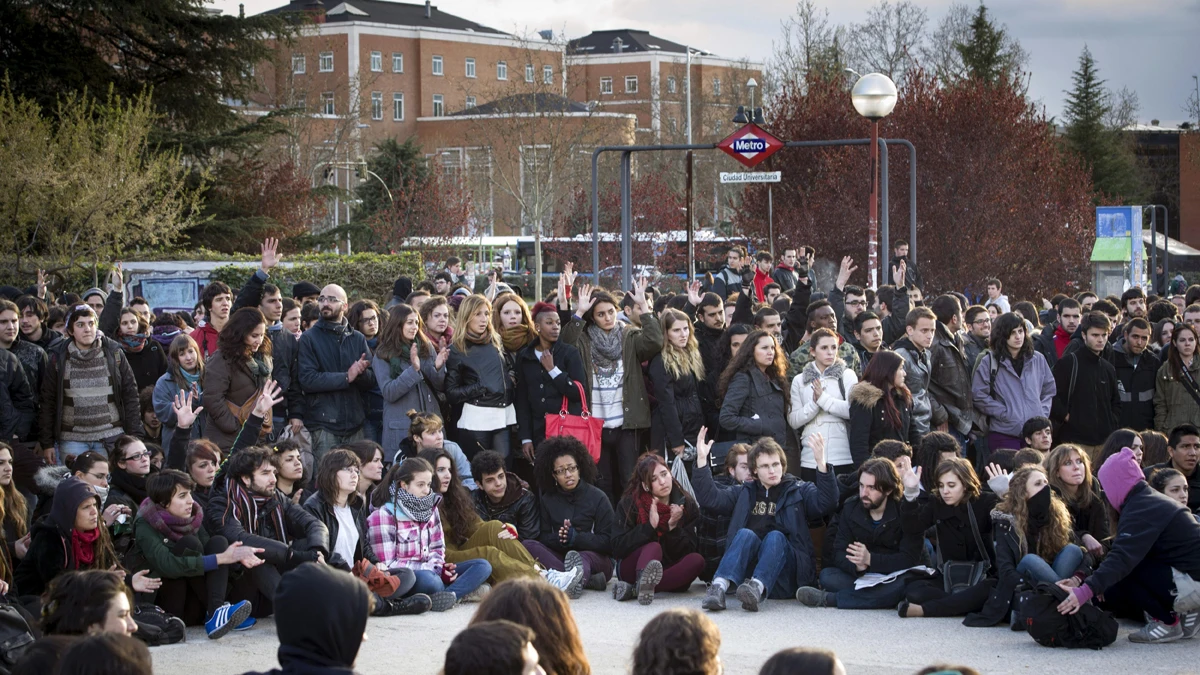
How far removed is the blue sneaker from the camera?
8102mm

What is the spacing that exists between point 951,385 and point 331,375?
5.15m

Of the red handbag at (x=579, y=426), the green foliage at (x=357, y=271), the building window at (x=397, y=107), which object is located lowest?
the red handbag at (x=579, y=426)

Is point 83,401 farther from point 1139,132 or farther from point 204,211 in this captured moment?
point 1139,132

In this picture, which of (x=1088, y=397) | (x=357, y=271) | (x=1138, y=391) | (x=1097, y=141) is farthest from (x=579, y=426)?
(x=1097, y=141)

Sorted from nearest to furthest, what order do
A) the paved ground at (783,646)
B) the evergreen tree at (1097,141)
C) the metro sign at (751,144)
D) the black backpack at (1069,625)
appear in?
the paved ground at (783,646) → the black backpack at (1069,625) → the metro sign at (751,144) → the evergreen tree at (1097,141)

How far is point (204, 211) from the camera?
34.0 meters

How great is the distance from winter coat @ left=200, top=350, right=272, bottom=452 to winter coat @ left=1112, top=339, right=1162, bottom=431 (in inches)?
292

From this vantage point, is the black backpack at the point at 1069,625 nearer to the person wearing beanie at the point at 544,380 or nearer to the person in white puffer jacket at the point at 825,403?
the person in white puffer jacket at the point at 825,403

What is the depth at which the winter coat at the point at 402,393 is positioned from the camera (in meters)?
10.3

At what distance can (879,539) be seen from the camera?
888 cm

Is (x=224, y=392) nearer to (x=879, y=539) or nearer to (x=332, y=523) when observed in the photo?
(x=332, y=523)

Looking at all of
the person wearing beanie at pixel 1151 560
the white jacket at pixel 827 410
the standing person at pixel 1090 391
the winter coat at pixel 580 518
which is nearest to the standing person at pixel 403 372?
the winter coat at pixel 580 518

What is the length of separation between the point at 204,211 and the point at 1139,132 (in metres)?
63.2

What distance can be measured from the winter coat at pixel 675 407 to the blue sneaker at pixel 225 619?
384 cm
